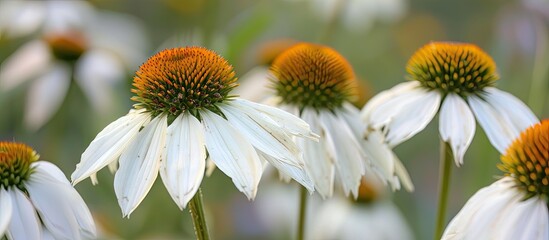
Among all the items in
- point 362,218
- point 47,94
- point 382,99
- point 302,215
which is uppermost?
point 382,99

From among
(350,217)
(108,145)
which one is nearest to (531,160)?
(108,145)

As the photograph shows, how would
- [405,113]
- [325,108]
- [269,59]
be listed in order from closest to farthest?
[405,113] → [325,108] → [269,59]

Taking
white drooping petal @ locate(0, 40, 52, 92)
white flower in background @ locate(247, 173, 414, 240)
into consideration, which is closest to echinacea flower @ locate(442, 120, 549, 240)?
white flower in background @ locate(247, 173, 414, 240)

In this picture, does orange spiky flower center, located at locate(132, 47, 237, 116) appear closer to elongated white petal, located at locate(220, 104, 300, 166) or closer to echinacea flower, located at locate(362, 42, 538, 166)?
elongated white petal, located at locate(220, 104, 300, 166)

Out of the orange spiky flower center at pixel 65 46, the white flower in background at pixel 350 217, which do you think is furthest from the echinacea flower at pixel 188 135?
the orange spiky flower center at pixel 65 46

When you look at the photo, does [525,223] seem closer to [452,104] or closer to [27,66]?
[452,104]

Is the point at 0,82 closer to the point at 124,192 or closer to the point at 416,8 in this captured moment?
the point at 124,192

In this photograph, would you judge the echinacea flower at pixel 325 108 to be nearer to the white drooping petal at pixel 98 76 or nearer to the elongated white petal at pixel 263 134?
the elongated white petal at pixel 263 134
